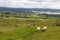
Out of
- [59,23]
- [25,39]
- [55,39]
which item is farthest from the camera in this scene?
[59,23]

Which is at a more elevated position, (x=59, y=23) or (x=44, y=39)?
(x=44, y=39)

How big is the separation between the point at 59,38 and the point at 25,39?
17.2ft

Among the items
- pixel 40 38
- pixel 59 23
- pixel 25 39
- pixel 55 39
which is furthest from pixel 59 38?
pixel 59 23

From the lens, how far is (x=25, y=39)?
28406mm

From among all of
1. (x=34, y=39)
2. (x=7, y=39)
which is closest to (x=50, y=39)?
(x=34, y=39)

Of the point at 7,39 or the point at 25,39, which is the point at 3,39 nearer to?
the point at 7,39

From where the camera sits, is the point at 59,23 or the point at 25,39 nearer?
the point at 25,39

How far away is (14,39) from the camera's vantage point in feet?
94.1

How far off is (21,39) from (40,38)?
127 inches

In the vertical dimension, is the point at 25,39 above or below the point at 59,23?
above

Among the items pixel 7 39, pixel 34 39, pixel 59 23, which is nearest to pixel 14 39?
pixel 7 39

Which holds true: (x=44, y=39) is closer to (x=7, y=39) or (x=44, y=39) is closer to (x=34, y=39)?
(x=34, y=39)

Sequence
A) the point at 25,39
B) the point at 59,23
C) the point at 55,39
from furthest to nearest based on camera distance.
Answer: the point at 59,23 < the point at 25,39 < the point at 55,39

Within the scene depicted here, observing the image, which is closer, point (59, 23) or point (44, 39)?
point (44, 39)
